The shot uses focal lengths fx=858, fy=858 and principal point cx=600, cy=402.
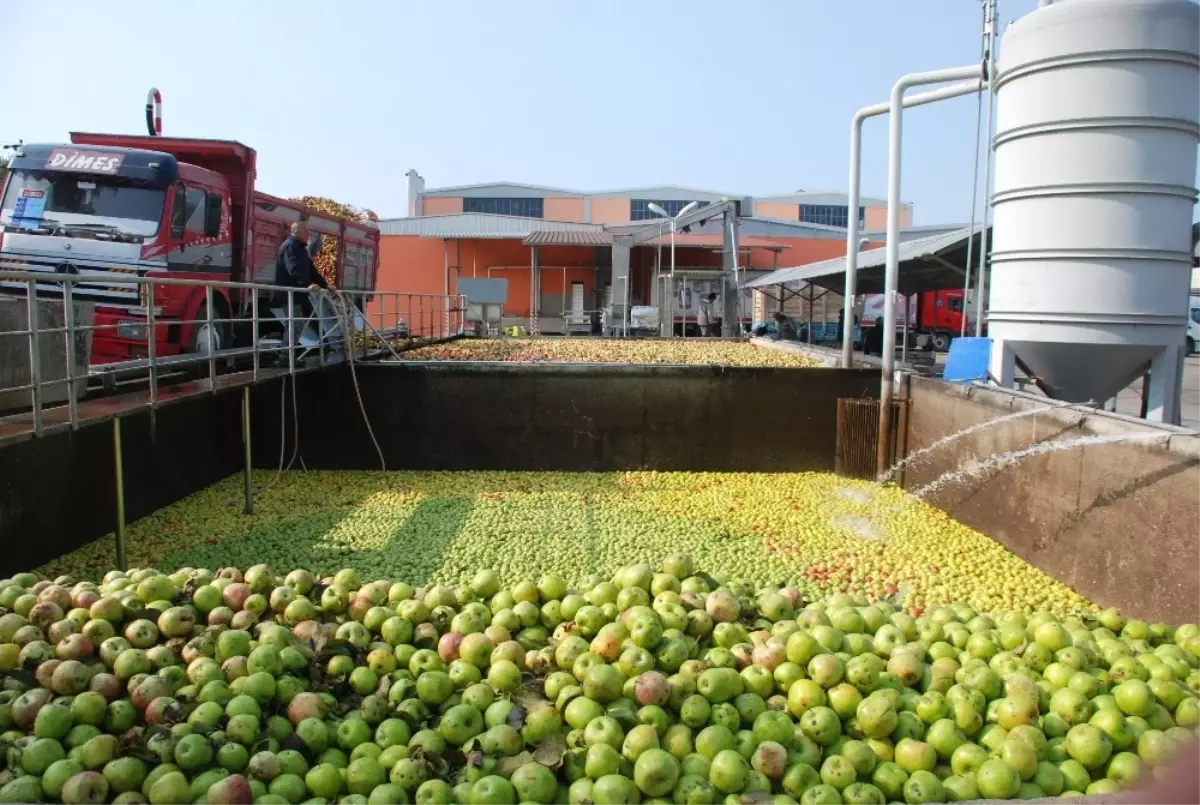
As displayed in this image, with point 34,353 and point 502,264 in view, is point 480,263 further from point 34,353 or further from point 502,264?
point 34,353

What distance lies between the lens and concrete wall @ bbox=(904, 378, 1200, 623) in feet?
14.5

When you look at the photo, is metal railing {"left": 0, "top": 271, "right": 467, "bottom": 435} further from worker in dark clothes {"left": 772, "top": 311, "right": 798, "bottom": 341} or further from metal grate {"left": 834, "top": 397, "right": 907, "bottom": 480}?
worker in dark clothes {"left": 772, "top": 311, "right": 798, "bottom": 341}

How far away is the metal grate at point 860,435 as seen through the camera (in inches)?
335

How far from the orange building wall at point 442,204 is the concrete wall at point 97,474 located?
38069 millimetres

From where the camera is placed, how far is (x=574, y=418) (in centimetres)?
912

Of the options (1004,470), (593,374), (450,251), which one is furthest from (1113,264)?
(450,251)

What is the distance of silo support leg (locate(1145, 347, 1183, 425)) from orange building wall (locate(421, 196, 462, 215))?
4146cm

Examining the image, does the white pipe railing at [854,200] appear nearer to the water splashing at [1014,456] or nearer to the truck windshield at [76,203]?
the water splashing at [1014,456]

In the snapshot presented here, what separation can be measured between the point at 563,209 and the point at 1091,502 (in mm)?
42892

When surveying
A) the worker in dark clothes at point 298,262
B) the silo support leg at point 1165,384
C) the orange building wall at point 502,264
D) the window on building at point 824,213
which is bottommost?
the silo support leg at point 1165,384

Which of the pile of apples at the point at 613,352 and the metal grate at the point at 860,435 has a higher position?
the pile of apples at the point at 613,352

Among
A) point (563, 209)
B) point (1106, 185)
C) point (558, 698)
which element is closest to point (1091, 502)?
point (1106, 185)

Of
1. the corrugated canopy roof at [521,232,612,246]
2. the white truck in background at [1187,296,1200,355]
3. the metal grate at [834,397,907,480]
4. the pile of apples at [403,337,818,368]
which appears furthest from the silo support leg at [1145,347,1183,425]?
the white truck in background at [1187,296,1200,355]

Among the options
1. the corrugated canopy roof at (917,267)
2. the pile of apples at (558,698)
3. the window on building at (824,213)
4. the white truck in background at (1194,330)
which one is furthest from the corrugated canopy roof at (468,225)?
the pile of apples at (558,698)
